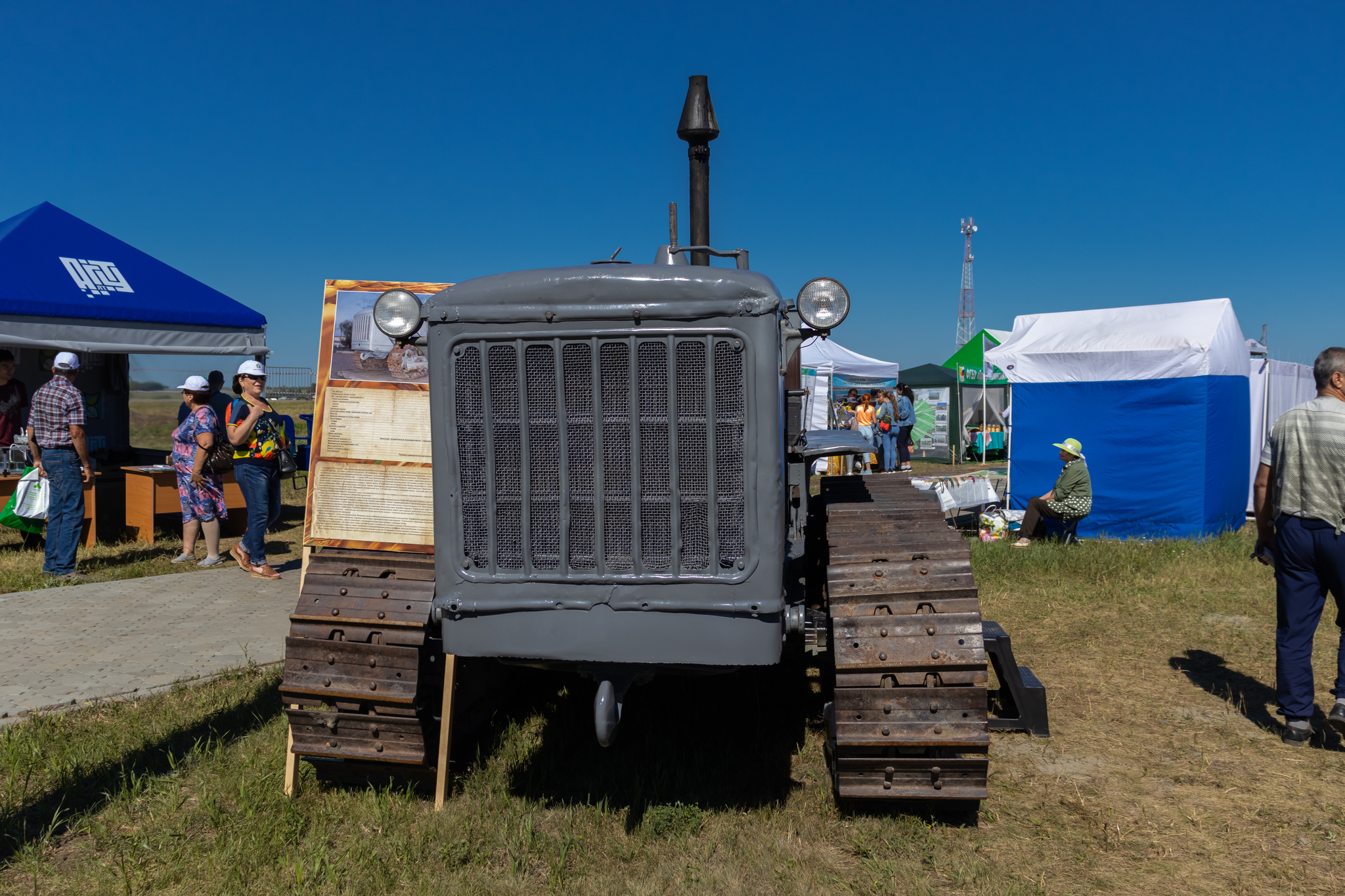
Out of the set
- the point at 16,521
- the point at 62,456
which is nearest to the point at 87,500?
the point at 16,521

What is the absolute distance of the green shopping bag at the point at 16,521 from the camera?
8.99 meters

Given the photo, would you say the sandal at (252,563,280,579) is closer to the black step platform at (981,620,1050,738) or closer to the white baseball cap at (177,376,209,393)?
the white baseball cap at (177,376,209,393)

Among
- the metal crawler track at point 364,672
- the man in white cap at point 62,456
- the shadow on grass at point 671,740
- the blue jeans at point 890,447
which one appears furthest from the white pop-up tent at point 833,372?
the metal crawler track at point 364,672

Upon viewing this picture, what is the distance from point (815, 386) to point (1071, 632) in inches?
656

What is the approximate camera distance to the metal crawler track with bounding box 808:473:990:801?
3.22 meters

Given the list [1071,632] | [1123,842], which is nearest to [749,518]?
[1123,842]

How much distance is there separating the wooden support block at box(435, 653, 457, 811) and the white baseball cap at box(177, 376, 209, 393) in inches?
241

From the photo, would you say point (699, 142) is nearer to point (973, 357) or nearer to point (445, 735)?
point (445, 735)

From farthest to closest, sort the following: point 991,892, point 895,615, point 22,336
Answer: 1. point 22,336
2. point 895,615
3. point 991,892

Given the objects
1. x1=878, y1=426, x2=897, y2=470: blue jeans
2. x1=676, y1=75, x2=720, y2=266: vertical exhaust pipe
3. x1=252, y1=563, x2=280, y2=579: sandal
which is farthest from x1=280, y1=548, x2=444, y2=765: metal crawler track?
x1=878, y1=426, x2=897, y2=470: blue jeans

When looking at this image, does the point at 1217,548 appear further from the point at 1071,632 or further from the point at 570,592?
the point at 570,592

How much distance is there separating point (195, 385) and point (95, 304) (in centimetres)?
254

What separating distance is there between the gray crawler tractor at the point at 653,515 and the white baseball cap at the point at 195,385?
6150mm

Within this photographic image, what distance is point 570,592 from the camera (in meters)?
3.21
